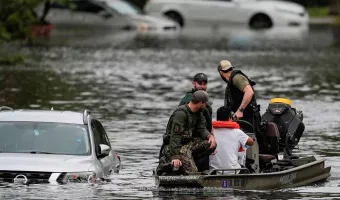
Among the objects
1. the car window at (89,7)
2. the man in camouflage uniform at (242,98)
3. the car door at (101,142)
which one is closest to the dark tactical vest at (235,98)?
the man in camouflage uniform at (242,98)

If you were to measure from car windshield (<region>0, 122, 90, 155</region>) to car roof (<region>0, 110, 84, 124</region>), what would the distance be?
0.09 metres

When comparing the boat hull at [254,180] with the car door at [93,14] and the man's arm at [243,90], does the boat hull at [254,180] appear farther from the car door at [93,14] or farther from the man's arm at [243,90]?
the car door at [93,14]

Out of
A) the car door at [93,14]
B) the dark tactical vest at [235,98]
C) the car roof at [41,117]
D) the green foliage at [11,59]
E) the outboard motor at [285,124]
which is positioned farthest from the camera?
the car door at [93,14]

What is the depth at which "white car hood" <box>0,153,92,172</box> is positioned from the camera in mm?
15774

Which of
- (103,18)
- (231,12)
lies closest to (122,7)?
(103,18)

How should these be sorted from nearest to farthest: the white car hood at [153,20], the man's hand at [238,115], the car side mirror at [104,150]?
the car side mirror at [104,150]
the man's hand at [238,115]
the white car hood at [153,20]

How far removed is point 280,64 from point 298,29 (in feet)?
68.7

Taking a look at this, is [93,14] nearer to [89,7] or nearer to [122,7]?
[89,7]

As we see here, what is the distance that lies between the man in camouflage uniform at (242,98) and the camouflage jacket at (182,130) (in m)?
2.02

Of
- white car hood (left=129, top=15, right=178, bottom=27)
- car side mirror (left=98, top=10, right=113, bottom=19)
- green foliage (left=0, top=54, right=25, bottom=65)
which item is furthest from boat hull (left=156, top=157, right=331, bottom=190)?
car side mirror (left=98, top=10, right=113, bottom=19)

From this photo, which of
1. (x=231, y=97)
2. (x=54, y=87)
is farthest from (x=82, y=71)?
(x=231, y=97)

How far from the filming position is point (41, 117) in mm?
17156

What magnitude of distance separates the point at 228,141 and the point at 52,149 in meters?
2.38

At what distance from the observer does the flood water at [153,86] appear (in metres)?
17.1
